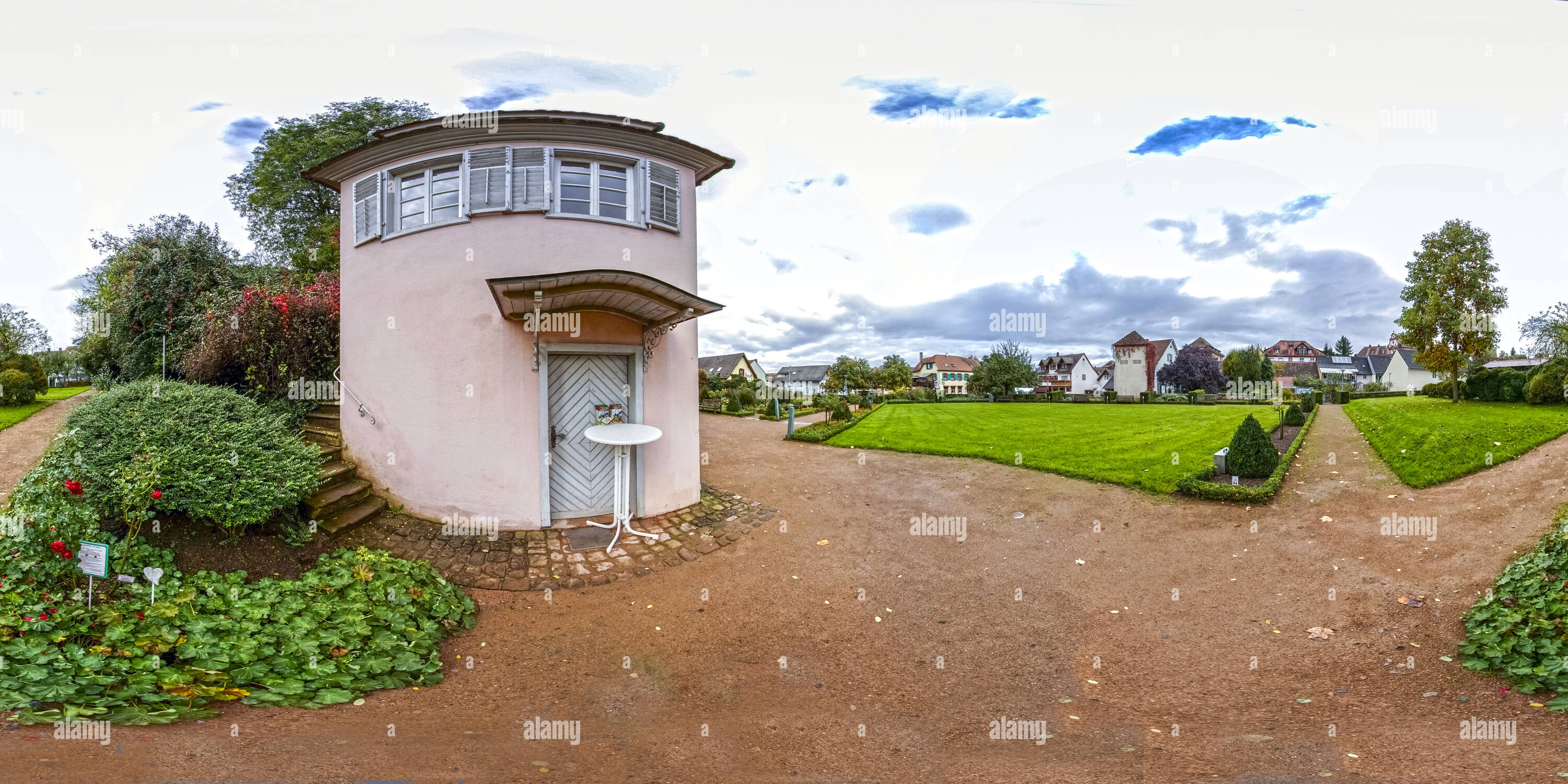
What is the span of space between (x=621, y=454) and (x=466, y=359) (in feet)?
8.08

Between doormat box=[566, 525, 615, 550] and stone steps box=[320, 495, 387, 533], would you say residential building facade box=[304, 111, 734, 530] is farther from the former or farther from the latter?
doormat box=[566, 525, 615, 550]

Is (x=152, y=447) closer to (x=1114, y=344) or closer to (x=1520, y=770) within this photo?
(x=1520, y=770)

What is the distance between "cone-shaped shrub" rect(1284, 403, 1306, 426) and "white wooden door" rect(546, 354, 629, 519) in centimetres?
2446

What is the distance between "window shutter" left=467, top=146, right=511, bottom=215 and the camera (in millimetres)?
8547

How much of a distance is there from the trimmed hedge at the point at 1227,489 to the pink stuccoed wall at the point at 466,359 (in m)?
9.23

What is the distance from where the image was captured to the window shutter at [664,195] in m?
9.17

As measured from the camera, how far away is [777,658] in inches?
222

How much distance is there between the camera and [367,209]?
367 inches

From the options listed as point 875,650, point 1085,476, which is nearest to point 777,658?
point 875,650

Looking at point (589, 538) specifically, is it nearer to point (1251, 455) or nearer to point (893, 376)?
point (1251, 455)

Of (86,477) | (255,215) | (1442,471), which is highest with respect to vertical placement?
(255,215)

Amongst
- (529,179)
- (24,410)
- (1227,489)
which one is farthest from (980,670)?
(24,410)

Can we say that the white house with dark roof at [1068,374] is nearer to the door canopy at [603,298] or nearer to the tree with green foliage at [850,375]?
the tree with green foliage at [850,375]

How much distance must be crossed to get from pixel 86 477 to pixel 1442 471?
18.6 m
